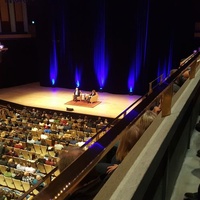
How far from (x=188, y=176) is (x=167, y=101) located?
607 mm

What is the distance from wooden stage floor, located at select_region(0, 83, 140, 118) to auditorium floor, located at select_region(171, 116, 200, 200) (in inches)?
Result: 371

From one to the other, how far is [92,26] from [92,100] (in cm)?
480

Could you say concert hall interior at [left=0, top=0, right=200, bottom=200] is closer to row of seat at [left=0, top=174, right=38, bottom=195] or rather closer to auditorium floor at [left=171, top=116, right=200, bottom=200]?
row of seat at [left=0, top=174, right=38, bottom=195]

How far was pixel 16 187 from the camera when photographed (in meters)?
6.23

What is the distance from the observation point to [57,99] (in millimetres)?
15117

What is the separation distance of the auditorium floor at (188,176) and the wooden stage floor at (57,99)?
9.43 meters

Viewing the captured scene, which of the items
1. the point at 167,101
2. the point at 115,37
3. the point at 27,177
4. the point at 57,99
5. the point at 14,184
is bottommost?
the point at 57,99

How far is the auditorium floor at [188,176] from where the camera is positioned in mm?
1916

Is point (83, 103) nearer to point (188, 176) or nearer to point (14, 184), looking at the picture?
point (14, 184)

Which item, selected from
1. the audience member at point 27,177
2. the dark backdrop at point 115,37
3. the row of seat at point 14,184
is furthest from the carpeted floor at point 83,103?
the row of seat at point 14,184

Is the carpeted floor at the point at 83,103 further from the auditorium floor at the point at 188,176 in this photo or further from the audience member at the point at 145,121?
the audience member at the point at 145,121

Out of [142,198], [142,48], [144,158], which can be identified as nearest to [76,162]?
[142,198]

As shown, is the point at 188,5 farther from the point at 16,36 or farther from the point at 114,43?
the point at 16,36

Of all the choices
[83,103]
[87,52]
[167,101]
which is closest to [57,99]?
[83,103]
